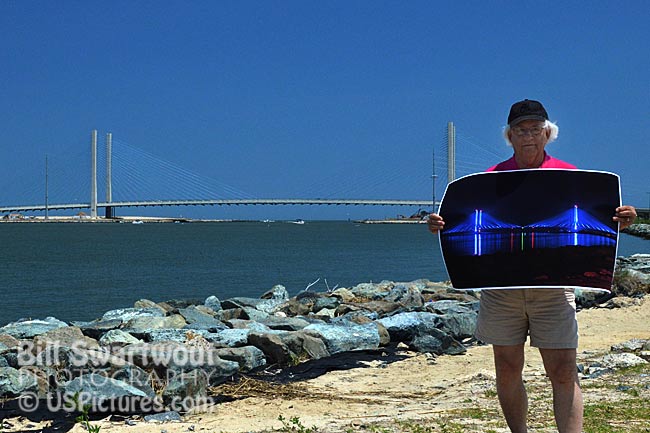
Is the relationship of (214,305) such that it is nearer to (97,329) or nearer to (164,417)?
(97,329)

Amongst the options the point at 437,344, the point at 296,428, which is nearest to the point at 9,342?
the point at 437,344

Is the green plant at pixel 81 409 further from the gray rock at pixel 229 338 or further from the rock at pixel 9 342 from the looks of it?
the rock at pixel 9 342

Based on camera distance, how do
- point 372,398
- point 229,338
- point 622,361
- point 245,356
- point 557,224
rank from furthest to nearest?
1. point 229,338
2. point 245,356
3. point 622,361
4. point 372,398
5. point 557,224

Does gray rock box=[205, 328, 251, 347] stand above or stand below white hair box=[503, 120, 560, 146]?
below

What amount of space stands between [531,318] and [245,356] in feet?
11.5

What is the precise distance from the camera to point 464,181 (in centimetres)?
326

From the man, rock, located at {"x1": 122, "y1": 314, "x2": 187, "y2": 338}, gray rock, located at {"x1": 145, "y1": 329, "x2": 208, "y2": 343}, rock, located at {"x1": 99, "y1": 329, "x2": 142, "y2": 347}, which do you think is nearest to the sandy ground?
the man

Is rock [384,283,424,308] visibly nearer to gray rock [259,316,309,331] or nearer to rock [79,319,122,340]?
gray rock [259,316,309,331]

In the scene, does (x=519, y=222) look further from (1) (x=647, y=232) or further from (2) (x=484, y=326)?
(1) (x=647, y=232)

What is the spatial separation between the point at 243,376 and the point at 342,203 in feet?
201

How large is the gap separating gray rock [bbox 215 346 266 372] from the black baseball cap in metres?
3.56

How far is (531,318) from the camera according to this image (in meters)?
3.10

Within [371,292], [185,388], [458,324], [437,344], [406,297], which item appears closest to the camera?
[185,388]

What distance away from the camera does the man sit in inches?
120
